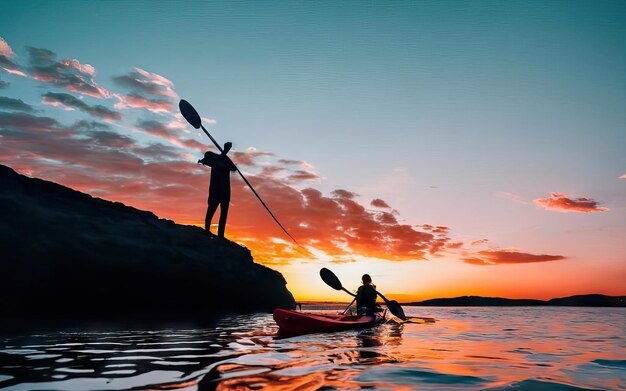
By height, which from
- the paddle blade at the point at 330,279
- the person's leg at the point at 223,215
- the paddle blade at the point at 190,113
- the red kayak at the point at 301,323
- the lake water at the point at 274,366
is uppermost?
the paddle blade at the point at 190,113

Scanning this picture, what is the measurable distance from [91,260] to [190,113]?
19.8 ft

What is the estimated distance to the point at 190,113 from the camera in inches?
468

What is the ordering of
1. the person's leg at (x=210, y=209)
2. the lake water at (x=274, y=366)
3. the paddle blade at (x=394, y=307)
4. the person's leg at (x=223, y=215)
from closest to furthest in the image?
1. the lake water at (x=274, y=366)
2. the person's leg at (x=210, y=209)
3. the person's leg at (x=223, y=215)
4. the paddle blade at (x=394, y=307)

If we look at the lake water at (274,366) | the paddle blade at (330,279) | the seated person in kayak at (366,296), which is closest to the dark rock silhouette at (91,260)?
the lake water at (274,366)

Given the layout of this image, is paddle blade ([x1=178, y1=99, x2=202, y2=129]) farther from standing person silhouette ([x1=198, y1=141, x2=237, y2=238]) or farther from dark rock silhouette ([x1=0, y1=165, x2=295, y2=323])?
dark rock silhouette ([x1=0, y1=165, x2=295, y2=323])

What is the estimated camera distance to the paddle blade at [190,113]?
39.0 feet

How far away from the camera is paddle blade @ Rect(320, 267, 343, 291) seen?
55.4ft

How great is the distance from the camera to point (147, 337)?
984cm

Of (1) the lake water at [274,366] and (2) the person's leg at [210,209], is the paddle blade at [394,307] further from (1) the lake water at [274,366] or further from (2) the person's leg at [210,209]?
(2) the person's leg at [210,209]

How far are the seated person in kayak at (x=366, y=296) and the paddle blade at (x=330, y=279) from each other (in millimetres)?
870

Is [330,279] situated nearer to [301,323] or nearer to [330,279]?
[330,279]

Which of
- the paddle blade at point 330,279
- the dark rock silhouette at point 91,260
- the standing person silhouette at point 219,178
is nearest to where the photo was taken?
the dark rock silhouette at point 91,260

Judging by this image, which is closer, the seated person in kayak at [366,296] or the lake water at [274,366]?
the lake water at [274,366]

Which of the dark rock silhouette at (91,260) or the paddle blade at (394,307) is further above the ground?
the dark rock silhouette at (91,260)
